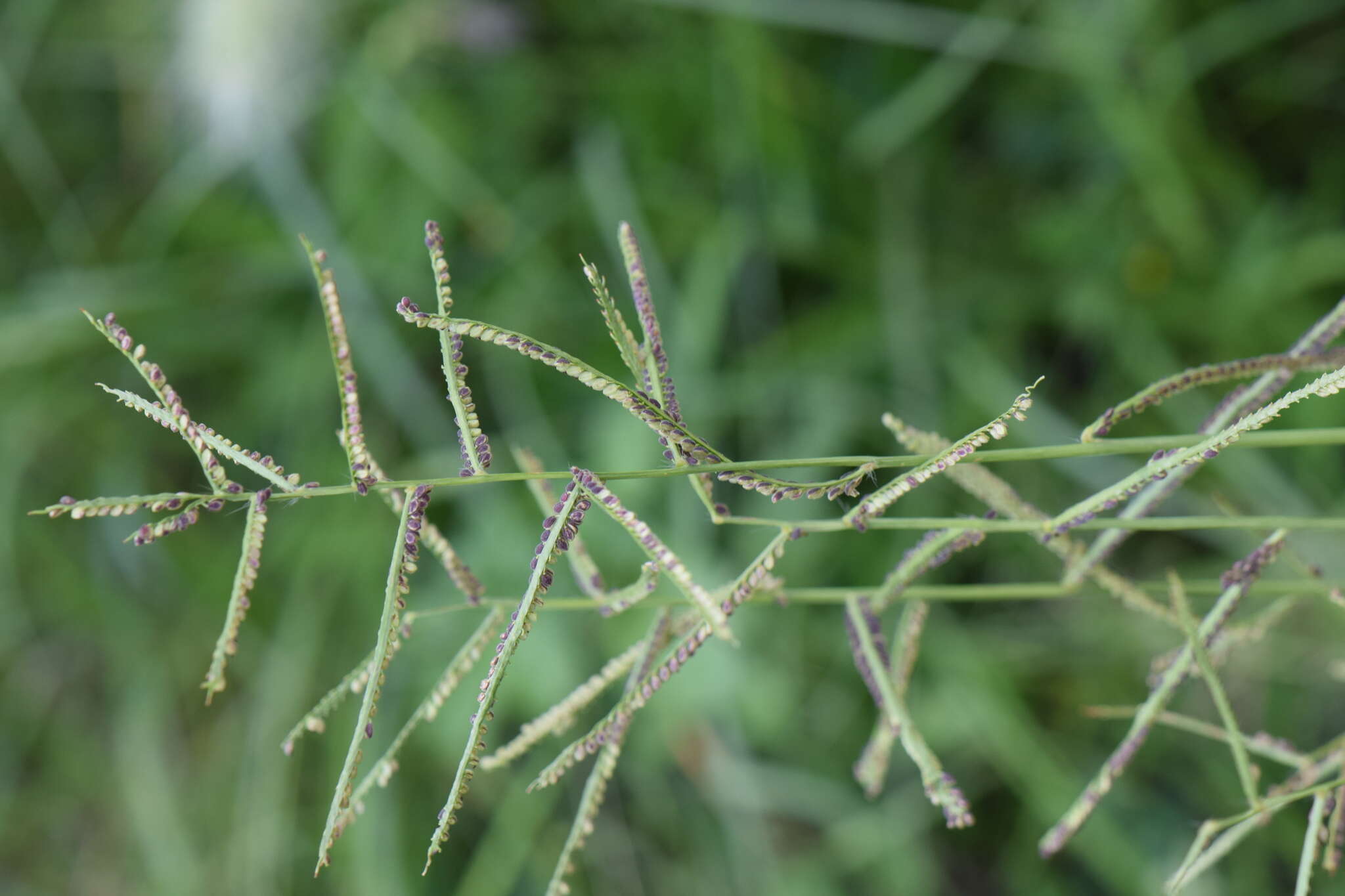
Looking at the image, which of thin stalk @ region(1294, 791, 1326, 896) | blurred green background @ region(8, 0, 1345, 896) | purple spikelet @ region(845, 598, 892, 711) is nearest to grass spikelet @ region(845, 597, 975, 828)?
purple spikelet @ region(845, 598, 892, 711)

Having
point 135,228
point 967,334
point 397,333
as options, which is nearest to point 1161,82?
point 967,334

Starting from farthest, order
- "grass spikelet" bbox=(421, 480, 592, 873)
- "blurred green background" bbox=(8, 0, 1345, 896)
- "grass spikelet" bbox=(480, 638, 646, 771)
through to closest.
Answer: "blurred green background" bbox=(8, 0, 1345, 896) < "grass spikelet" bbox=(480, 638, 646, 771) < "grass spikelet" bbox=(421, 480, 592, 873)

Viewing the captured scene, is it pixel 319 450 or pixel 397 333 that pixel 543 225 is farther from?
pixel 319 450

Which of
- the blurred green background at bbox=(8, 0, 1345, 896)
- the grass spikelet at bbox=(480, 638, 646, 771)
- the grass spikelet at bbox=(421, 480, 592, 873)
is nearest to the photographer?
the grass spikelet at bbox=(421, 480, 592, 873)

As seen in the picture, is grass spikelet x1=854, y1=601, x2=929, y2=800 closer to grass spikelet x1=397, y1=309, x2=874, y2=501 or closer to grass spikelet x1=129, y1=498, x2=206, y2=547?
grass spikelet x1=397, y1=309, x2=874, y2=501

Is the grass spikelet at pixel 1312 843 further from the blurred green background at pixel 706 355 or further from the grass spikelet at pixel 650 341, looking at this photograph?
the blurred green background at pixel 706 355

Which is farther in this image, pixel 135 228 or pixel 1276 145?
pixel 135 228

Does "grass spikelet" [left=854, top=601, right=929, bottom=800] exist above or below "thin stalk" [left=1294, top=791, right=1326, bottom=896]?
above
